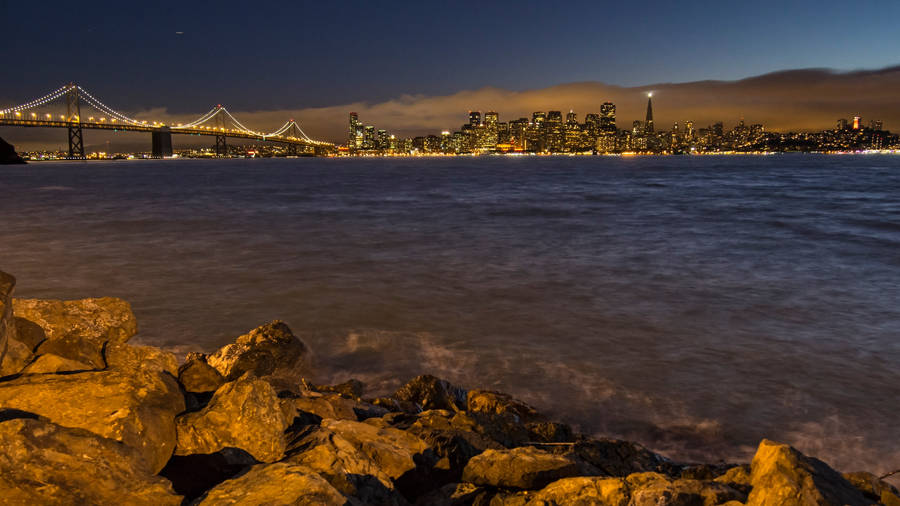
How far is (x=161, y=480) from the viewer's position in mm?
2957

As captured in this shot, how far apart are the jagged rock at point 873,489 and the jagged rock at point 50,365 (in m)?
5.40

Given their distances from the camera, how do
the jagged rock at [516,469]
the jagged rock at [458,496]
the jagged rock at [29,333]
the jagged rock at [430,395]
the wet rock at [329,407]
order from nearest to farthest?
1. the jagged rock at [458,496]
2. the jagged rock at [516,469]
3. the jagged rock at [29,333]
4. the wet rock at [329,407]
5. the jagged rock at [430,395]

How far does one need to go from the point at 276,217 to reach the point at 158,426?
77.1 feet

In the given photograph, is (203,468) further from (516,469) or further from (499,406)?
(499,406)

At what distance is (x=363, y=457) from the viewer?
3.44 m

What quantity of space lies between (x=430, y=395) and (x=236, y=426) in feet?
8.46

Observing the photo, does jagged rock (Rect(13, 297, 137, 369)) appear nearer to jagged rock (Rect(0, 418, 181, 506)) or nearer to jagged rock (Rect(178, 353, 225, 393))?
jagged rock (Rect(178, 353, 225, 393))

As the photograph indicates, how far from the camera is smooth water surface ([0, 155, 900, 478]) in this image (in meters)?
6.21

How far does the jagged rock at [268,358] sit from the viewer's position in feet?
20.5

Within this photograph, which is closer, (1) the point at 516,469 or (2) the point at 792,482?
(2) the point at 792,482

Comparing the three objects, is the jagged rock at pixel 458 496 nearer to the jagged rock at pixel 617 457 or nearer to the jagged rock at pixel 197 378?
the jagged rock at pixel 617 457

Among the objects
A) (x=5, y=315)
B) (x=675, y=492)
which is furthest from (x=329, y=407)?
(x=675, y=492)

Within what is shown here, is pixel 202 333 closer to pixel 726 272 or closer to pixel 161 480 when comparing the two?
pixel 161 480

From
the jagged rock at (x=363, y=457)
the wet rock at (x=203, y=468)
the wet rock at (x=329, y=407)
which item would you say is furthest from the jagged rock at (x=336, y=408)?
the wet rock at (x=203, y=468)
